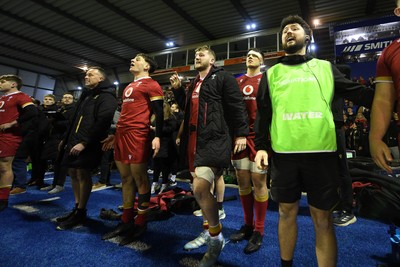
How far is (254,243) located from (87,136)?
2115mm

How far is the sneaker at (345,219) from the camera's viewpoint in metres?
2.75

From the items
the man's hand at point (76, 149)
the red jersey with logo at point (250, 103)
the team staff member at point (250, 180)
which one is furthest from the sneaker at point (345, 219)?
the man's hand at point (76, 149)

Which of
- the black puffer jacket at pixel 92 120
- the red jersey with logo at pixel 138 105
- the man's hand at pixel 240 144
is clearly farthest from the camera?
the black puffer jacket at pixel 92 120

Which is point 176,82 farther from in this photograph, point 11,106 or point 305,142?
point 11,106

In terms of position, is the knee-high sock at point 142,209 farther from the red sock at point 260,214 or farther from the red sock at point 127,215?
the red sock at point 260,214

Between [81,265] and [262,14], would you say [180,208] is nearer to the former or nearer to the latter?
[81,265]

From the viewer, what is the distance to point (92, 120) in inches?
110

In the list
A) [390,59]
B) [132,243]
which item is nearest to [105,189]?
[132,243]

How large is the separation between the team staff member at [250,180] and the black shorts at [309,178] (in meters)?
0.86

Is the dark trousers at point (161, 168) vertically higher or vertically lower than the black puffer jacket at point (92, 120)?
lower

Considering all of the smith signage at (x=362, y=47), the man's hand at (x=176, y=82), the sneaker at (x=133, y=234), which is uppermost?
the smith signage at (x=362, y=47)

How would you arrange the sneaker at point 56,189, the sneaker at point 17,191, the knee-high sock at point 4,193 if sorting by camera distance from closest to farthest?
the knee-high sock at point 4,193, the sneaker at point 17,191, the sneaker at point 56,189

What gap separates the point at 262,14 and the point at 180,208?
9.24 metres

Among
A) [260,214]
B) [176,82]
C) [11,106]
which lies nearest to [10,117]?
[11,106]
